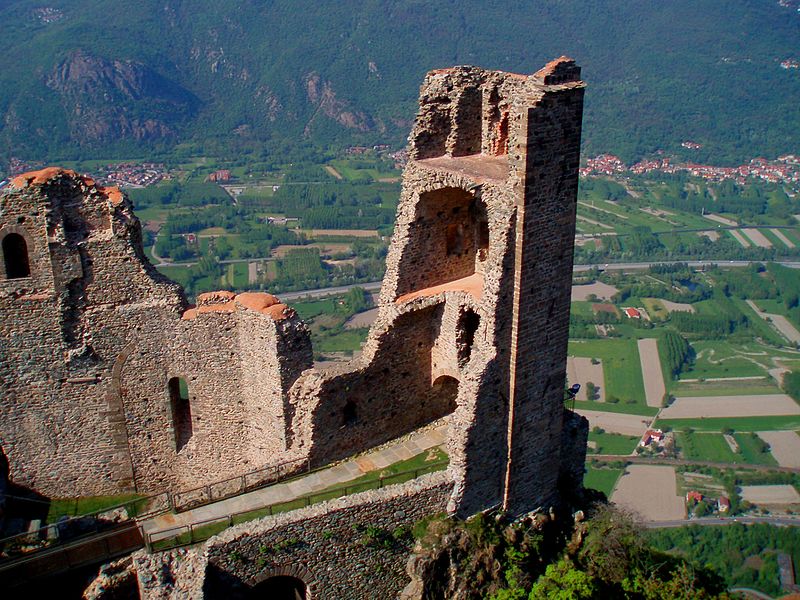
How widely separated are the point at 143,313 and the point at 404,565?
8289mm

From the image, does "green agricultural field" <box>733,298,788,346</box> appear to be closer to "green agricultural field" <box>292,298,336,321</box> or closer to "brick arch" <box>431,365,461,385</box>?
"green agricultural field" <box>292,298,336,321</box>

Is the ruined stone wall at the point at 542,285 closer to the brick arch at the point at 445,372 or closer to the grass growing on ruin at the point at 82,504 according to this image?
the brick arch at the point at 445,372

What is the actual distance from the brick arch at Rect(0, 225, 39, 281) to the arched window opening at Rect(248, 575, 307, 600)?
8.59m

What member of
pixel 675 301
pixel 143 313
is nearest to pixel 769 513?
pixel 675 301

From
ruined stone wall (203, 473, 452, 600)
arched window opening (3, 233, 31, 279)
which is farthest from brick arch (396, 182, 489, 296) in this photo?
arched window opening (3, 233, 31, 279)

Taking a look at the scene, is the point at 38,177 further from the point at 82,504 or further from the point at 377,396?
the point at 377,396

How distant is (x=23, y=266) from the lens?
20.3 meters

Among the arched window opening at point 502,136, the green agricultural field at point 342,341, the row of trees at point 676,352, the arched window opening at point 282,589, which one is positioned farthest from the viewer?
the row of trees at point 676,352

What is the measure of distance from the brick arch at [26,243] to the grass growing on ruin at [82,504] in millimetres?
5519

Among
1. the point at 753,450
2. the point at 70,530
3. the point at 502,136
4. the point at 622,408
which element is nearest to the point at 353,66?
the point at 622,408

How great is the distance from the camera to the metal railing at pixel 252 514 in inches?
706

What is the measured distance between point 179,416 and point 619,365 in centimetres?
7608

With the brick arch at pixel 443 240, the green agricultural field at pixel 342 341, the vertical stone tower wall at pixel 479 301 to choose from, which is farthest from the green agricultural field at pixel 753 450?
the brick arch at pixel 443 240

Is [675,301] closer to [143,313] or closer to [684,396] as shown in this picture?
[684,396]
